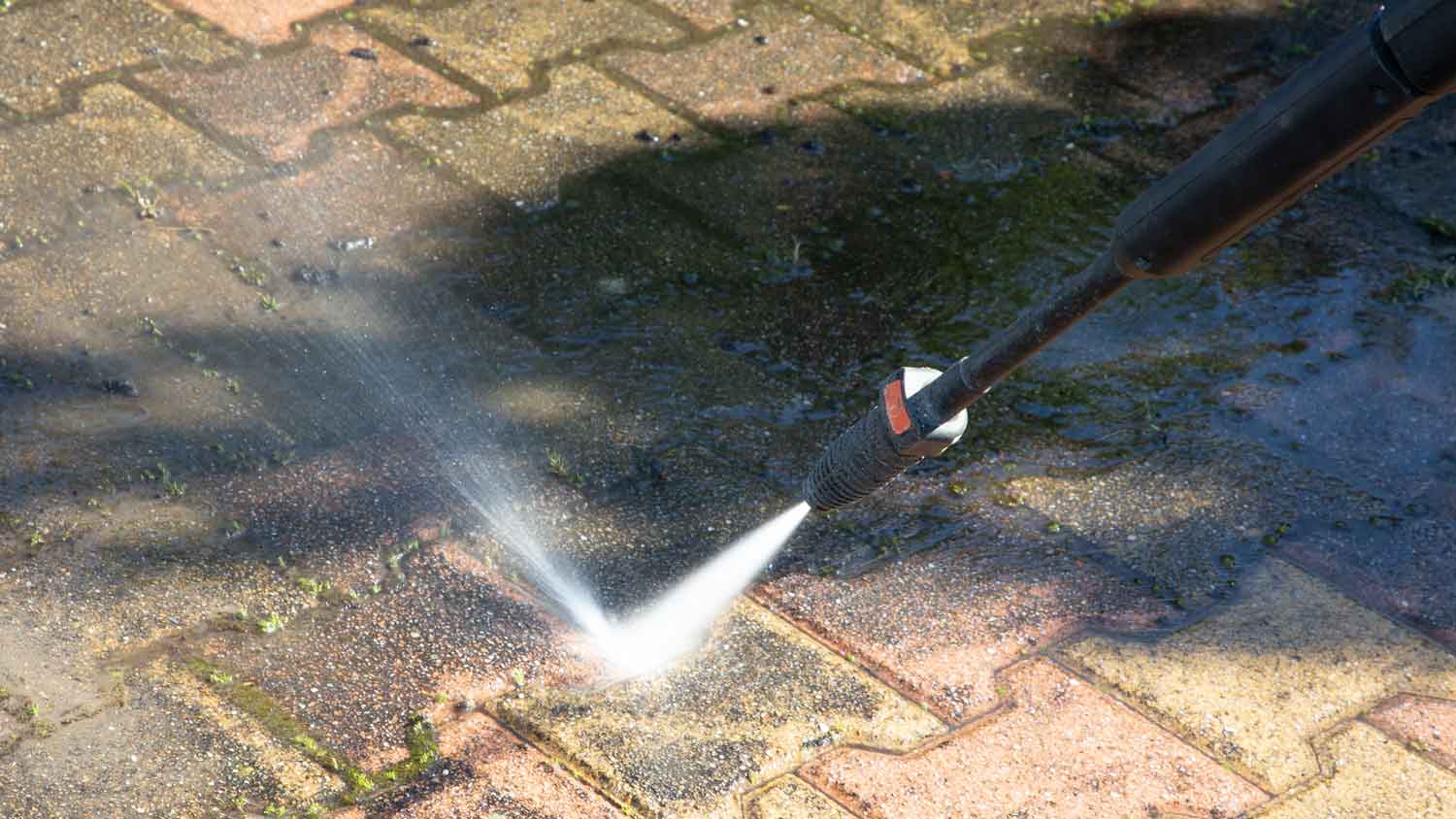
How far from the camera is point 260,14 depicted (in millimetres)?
5527

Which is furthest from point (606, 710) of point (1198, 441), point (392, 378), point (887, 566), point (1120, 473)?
point (1198, 441)

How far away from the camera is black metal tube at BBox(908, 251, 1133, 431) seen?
194 centimetres

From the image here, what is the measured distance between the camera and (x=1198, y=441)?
399 cm

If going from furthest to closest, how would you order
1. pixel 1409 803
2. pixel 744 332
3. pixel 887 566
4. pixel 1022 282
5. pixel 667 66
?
pixel 667 66 < pixel 1022 282 < pixel 744 332 < pixel 887 566 < pixel 1409 803

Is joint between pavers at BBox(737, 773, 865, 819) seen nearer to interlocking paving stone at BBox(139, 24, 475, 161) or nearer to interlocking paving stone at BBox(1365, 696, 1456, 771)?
interlocking paving stone at BBox(1365, 696, 1456, 771)

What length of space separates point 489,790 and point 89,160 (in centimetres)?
282

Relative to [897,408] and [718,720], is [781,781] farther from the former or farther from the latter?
[897,408]

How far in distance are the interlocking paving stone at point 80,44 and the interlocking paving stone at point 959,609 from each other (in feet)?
10.4

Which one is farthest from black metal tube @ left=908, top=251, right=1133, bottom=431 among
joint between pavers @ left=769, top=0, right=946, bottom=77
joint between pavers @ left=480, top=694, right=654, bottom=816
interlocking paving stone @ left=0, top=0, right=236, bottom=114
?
interlocking paving stone @ left=0, top=0, right=236, bottom=114

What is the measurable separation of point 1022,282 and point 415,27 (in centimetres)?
250

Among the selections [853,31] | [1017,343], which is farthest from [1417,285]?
[1017,343]

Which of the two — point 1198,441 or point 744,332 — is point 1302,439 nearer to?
point 1198,441

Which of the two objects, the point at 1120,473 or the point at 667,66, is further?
the point at 667,66

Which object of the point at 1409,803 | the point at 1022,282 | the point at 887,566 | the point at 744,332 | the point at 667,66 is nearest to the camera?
the point at 1409,803
